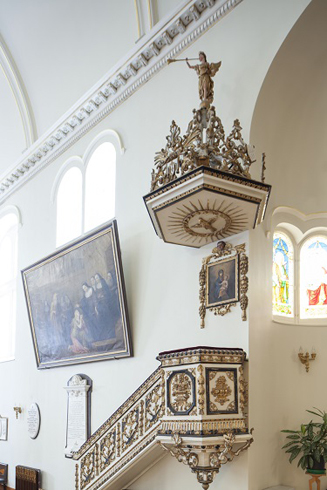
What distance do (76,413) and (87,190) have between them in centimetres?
411

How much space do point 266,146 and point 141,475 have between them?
495cm

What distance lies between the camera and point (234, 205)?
6.71 metres

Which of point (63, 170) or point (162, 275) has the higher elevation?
point (63, 170)

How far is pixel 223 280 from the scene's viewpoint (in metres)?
7.40

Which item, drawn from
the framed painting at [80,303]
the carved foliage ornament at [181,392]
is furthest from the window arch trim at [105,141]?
the carved foliage ornament at [181,392]

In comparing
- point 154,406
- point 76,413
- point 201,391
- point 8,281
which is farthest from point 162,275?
point 8,281

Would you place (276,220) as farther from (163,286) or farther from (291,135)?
(163,286)

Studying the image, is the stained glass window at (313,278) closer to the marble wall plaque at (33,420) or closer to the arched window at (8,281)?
the marble wall plaque at (33,420)

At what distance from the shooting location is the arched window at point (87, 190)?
10578 mm

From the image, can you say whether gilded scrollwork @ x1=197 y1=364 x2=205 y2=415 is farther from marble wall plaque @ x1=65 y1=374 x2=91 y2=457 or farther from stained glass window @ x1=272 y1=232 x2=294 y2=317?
marble wall plaque @ x1=65 y1=374 x2=91 y2=457

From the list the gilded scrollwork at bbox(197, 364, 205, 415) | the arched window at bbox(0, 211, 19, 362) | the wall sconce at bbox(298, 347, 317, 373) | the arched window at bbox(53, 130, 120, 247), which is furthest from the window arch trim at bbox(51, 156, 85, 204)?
the gilded scrollwork at bbox(197, 364, 205, 415)

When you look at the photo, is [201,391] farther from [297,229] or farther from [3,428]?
[3,428]

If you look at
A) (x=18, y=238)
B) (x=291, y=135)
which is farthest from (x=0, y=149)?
(x=291, y=135)

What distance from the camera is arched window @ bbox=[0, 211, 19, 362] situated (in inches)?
556
